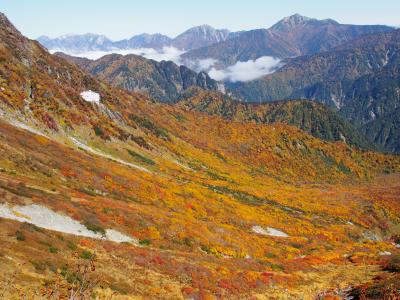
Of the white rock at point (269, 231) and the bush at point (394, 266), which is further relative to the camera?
the white rock at point (269, 231)

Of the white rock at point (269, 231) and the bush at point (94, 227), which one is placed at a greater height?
the bush at point (94, 227)

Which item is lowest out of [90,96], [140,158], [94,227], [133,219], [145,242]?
[140,158]

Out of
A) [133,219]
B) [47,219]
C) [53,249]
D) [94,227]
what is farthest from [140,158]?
[53,249]

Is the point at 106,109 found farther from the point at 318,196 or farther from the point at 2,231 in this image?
the point at 2,231

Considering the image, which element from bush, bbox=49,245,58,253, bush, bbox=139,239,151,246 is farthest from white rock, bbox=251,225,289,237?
bush, bbox=49,245,58,253

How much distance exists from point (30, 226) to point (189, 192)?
4772 cm

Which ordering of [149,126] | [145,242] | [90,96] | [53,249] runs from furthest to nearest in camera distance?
1. [149,126]
2. [90,96]
3. [145,242]
4. [53,249]

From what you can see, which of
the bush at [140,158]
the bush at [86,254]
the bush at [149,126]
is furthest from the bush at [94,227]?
the bush at [149,126]

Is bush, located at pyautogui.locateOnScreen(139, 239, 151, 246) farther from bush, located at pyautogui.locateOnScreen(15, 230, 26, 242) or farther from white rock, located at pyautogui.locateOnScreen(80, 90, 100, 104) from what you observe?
white rock, located at pyautogui.locateOnScreen(80, 90, 100, 104)

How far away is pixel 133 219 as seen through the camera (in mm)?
46094

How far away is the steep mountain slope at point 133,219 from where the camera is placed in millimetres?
28328

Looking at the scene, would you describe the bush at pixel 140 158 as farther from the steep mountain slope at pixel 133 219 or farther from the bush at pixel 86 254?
the bush at pixel 86 254

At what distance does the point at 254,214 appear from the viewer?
3231 inches

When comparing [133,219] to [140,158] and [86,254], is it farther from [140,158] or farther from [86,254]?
[140,158]
